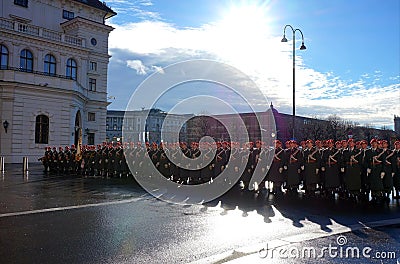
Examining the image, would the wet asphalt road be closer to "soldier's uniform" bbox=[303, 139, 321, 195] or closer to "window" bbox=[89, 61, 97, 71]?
"soldier's uniform" bbox=[303, 139, 321, 195]

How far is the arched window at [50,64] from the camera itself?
4086 centimetres

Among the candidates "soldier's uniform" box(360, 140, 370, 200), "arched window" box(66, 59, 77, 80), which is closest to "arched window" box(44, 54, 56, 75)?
"arched window" box(66, 59, 77, 80)

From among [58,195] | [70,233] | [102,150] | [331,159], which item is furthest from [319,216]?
[102,150]

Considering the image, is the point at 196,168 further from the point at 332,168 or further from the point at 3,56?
the point at 3,56

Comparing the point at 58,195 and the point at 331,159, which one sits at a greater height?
the point at 331,159

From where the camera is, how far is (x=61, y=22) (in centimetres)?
4631

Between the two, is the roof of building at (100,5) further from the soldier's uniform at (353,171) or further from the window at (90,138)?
the soldier's uniform at (353,171)

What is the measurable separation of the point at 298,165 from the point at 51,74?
107 feet

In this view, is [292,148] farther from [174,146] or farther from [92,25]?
[92,25]

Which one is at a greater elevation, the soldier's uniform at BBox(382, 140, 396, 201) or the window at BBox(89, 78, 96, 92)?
the window at BBox(89, 78, 96, 92)

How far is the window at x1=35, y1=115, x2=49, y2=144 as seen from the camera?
3671 cm

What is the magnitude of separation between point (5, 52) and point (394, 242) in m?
38.7

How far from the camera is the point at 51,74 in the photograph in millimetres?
39469

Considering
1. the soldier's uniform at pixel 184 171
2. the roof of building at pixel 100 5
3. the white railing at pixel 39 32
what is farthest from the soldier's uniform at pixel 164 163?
the roof of building at pixel 100 5
